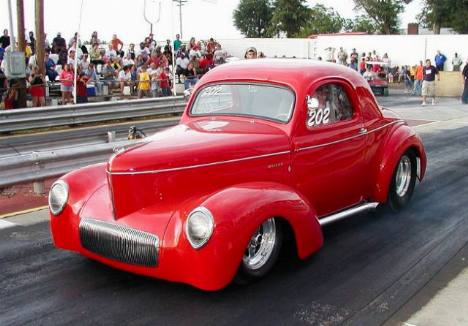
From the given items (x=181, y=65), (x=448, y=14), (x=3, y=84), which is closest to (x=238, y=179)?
(x=3, y=84)

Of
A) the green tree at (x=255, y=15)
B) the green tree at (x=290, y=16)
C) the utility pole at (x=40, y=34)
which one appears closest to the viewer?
the utility pole at (x=40, y=34)

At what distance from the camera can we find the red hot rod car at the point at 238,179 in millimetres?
4281

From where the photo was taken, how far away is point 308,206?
489 centimetres

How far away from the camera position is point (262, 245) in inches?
187

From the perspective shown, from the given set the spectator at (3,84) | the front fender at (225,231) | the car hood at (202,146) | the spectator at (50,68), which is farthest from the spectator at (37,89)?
the front fender at (225,231)

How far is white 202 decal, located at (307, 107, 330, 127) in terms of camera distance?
5527 mm

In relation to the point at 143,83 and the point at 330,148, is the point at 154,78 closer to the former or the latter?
the point at 143,83

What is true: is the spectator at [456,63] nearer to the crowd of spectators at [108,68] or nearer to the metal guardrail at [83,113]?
the crowd of spectators at [108,68]

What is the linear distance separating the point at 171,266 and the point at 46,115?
11053mm

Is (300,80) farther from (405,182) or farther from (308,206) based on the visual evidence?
(405,182)

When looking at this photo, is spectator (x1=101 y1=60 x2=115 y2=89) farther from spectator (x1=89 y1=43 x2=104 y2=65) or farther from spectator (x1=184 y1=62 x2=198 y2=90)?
spectator (x1=184 y1=62 x2=198 y2=90)

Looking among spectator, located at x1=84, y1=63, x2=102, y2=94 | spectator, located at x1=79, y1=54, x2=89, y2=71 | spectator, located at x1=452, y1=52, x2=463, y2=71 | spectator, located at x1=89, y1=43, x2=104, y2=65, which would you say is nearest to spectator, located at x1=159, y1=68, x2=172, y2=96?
spectator, located at x1=84, y1=63, x2=102, y2=94

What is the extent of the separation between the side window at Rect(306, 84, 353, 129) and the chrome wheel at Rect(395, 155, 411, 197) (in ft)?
4.15

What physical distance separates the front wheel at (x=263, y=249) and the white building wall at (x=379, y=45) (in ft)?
101
